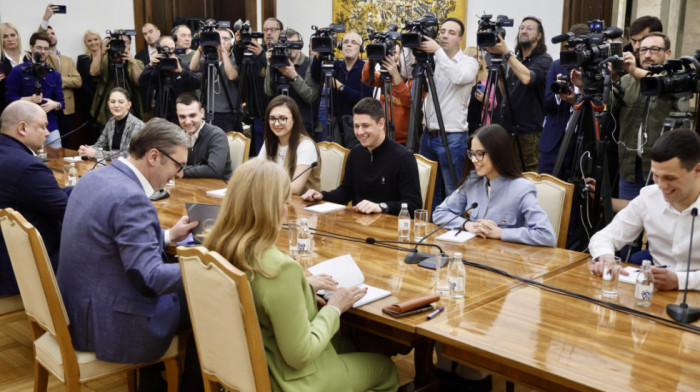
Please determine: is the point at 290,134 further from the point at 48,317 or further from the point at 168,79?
the point at 168,79

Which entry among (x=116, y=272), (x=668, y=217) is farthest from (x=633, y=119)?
(x=116, y=272)

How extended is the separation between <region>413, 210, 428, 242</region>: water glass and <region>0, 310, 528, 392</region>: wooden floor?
600mm

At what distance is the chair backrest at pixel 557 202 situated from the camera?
9.96ft

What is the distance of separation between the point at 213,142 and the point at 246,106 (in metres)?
1.84

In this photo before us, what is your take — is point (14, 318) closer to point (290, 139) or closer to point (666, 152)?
point (290, 139)

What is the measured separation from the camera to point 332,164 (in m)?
4.13

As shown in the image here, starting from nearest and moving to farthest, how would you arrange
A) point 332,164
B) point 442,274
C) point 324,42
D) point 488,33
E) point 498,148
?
1. point 442,274
2. point 498,148
3. point 332,164
4. point 488,33
5. point 324,42

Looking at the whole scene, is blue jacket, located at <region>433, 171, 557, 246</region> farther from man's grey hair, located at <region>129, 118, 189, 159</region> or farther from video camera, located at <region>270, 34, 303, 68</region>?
video camera, located at <region>270, 34, 303, 68</region>

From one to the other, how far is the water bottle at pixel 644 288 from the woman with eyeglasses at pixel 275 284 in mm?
905

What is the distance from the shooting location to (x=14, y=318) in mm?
3615

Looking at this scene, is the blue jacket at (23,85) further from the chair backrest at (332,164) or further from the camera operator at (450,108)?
the camera operator at (450,108)

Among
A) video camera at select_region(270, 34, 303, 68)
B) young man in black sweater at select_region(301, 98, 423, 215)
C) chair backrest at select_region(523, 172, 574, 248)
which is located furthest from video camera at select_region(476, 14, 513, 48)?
video camera at select_region(270, 34, 303, 68)

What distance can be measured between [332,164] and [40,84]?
3.48m

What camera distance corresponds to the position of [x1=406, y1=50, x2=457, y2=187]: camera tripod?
4504mm
